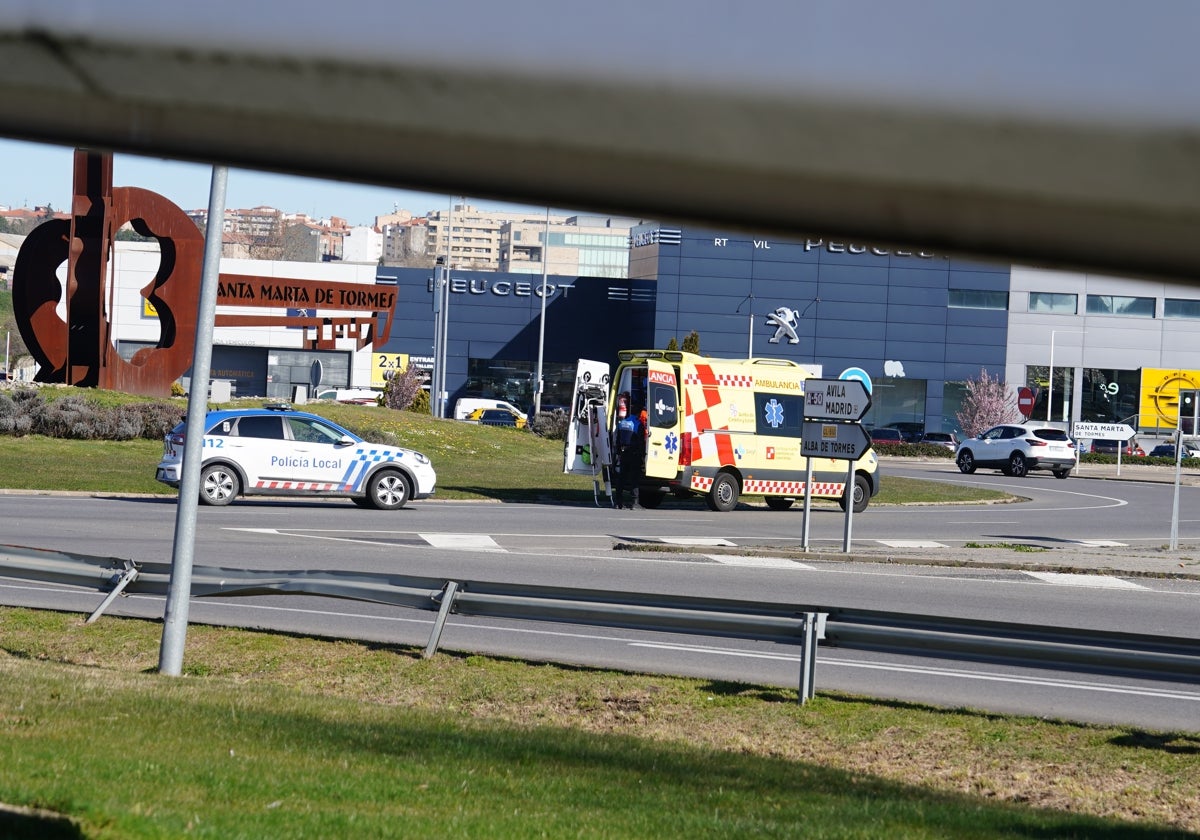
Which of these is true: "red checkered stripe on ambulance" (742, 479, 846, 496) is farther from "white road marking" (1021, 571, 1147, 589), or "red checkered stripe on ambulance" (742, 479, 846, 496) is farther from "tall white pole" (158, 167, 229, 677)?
"tall white pole" (158, 167, 229, 677)

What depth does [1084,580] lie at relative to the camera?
16969 mm

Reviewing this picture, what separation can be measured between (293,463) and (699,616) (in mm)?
14844

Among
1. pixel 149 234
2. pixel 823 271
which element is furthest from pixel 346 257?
pixel 149 234

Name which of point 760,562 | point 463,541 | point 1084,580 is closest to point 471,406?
point 463,541

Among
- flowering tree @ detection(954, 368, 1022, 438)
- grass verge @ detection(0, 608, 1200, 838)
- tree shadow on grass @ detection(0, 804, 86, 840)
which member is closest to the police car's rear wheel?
grass verge @ detection(0, 608, 1200, 838)

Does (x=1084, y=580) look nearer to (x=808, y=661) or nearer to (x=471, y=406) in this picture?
(x=808, y=661)

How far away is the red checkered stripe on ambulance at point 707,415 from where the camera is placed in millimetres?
25953

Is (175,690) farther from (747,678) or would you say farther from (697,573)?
(697,573)

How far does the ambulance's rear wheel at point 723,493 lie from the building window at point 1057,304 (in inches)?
2573

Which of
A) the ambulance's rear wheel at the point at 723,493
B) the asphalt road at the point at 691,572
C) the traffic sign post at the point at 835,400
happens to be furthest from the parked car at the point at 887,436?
the traffic sign post at the point at 835,400

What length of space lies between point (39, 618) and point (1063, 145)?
11.9 meters

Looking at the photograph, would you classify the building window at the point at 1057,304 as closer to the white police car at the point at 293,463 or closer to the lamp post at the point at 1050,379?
the lamp post at the point at 1050,379

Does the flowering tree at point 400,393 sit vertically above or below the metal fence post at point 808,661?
above

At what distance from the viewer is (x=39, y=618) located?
466 inches
